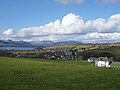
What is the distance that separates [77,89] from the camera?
36.9 m

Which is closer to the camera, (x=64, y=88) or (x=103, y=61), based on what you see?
(x=64, y=88)

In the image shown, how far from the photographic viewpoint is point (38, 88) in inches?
1463

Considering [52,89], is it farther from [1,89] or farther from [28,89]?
[1,89]

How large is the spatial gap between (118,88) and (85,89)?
457 cm

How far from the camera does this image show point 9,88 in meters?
36.5

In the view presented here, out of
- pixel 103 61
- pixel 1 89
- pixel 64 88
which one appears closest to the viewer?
pixel 1 89

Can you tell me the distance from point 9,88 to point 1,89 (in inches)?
56.0

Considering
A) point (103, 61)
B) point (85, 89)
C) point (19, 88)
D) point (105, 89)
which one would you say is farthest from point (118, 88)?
point (103, 61)

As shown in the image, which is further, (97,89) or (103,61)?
(103,61)

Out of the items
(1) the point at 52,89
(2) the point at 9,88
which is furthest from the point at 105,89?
(2) the point at 9,88

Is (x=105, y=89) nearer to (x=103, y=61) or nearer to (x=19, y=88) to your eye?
(x=19, y=88)

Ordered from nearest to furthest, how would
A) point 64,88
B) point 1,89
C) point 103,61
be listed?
1. point 1,89
2. point 64,88
3. point 103,61

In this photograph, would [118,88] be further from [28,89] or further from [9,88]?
[9,88]

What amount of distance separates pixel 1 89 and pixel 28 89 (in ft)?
11.0
